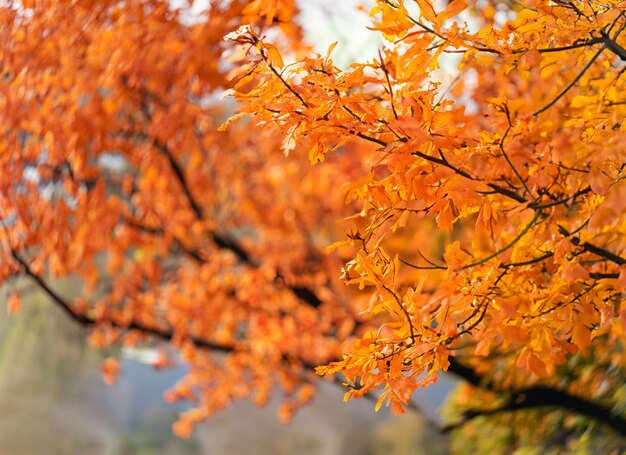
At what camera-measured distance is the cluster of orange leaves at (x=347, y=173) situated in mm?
1792

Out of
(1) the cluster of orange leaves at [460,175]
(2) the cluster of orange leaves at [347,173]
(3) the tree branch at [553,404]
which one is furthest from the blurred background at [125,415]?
(1) the cluster of orange leaves at [460,175]

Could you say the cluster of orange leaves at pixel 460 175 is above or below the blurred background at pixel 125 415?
above

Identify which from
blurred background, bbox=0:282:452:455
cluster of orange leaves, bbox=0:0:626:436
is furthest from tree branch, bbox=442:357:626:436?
blurred background, bbox=0:282:452:455

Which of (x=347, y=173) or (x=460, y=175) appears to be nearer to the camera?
(x=460, y=175)

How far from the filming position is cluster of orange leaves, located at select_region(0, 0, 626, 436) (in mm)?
1792

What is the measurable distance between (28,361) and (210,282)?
4.59m

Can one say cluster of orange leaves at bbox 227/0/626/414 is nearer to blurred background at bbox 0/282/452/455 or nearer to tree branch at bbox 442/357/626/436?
tree branch at bbox 442/357/626/436

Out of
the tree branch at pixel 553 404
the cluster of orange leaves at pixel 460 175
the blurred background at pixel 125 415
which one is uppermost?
the cluster of orange leaves at pixel 460 175

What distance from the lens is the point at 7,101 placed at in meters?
3.60

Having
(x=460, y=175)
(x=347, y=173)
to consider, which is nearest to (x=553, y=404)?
(x=460, y=175)

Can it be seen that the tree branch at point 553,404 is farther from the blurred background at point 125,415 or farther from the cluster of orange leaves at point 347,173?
the blurred background at point 125,415

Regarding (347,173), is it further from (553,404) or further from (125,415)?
(125,415)

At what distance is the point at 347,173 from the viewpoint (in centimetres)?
670

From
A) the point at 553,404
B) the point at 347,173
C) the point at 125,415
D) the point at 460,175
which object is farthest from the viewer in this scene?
the point at 125,415
